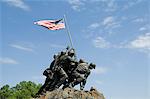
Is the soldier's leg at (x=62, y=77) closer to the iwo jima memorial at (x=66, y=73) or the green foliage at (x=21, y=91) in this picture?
the iwo jima memorial at (x=66, y=73)

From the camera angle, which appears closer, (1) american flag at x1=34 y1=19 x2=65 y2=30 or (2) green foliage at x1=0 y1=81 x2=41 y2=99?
(1) american flag at x1=34 y1=19 x2=65 y2=30

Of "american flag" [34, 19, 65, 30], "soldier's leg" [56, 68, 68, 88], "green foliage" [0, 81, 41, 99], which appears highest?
"green foliage" [0, 81, 41, 99]

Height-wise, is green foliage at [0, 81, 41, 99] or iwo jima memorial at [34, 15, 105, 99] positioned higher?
green foliage at [0, 81, 41, 99]

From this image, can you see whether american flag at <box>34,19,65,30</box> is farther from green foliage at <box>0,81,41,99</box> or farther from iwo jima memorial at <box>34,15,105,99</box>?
green foliage at <box>0,81,41,99</box>

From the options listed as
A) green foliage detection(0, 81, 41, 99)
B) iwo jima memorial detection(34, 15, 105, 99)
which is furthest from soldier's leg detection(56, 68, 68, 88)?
green foliage detection(0, 81, 41, 99)

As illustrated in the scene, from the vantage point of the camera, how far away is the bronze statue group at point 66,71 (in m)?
16.3

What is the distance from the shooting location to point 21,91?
145 feet

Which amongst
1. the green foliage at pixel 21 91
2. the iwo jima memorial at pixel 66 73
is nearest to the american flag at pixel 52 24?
the iwo jima memorial at pixel 66 73

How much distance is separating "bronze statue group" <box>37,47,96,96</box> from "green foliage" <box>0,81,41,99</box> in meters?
26.2

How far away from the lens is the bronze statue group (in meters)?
16.3

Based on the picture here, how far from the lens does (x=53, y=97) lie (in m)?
15.4

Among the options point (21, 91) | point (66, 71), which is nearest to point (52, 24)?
point (66, 71)

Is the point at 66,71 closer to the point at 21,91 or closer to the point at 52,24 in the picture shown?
the point at 52,24

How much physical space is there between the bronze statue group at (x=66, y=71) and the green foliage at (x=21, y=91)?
26.2 metres
